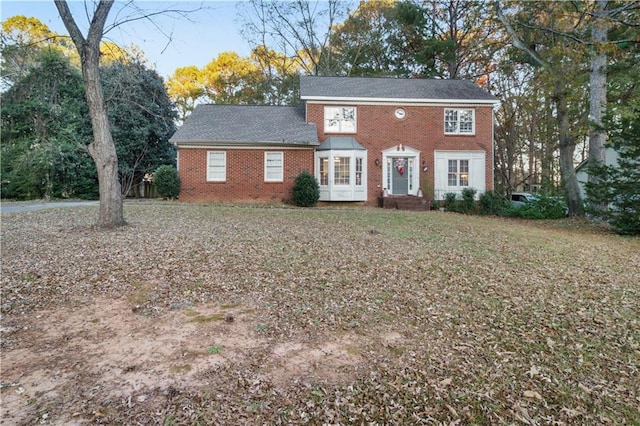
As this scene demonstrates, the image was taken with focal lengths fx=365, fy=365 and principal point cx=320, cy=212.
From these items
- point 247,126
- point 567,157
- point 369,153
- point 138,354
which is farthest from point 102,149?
point 567,157

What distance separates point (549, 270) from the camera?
602 centimetres

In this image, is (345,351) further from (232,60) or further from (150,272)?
(232,60)

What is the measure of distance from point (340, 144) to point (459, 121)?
6.32m

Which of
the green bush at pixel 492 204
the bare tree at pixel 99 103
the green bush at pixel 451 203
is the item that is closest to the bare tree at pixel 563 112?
the green bush at pixel 492 204

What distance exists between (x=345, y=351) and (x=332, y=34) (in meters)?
28.6

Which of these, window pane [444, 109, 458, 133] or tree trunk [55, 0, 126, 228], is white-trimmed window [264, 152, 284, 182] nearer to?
window pane [444, 109, 458, 133]

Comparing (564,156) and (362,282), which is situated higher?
(564,156)

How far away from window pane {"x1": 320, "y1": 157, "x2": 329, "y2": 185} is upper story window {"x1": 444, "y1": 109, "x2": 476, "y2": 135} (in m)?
6.35

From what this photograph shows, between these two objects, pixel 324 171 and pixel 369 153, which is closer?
pixel 324 171

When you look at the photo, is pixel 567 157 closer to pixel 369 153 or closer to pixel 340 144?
pixel 369 153

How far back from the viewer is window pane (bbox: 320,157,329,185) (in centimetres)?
1689

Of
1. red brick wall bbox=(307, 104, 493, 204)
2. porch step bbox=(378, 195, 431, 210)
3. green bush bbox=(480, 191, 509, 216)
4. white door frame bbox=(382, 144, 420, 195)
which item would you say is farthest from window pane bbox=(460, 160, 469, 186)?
porch step bbox=(378, 195, 431, 210)

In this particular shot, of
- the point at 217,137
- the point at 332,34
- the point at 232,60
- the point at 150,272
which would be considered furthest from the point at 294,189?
the point at 232,60

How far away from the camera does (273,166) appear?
16.7 m
